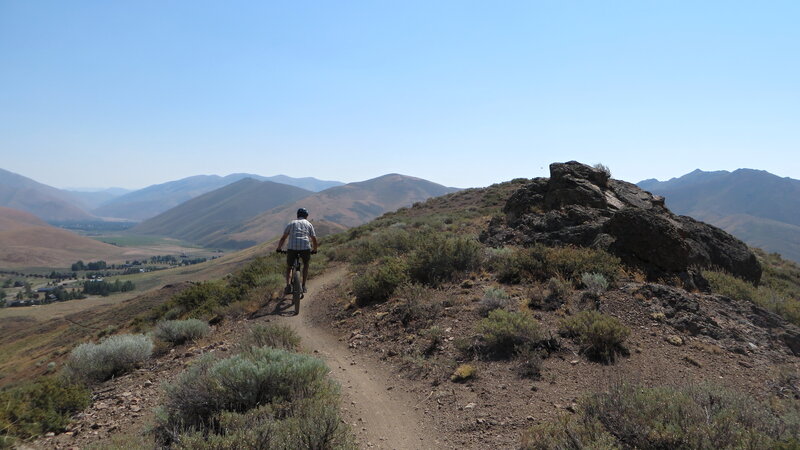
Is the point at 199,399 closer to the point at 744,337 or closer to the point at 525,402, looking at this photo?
the point at 525,402

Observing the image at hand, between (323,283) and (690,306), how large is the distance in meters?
9.90

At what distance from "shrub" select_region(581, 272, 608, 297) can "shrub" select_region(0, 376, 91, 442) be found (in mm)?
8830

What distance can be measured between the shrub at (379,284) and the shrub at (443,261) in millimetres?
414

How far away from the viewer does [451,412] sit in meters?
4.98

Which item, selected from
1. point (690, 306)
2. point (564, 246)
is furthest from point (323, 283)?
point (690, 306)

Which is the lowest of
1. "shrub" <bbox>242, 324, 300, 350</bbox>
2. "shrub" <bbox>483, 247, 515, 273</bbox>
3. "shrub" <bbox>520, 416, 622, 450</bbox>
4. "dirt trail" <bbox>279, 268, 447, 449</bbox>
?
"dirt trail" <bbox>279, 268, 447, 449</bbox>

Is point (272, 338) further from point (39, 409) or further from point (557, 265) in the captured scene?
point (557, 265)

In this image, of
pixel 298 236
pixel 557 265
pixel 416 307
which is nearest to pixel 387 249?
pixel 298 236

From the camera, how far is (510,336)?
→ 626 cm

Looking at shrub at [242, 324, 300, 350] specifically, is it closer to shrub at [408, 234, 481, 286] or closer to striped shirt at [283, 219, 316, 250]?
striped shirt at [283, 219, 316, 250]

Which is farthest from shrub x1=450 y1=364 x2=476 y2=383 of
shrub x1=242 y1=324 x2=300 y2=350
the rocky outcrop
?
the rocky outcrop

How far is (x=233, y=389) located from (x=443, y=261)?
21.1 feet

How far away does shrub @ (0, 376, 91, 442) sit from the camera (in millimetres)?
4469

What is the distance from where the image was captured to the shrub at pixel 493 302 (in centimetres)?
756
